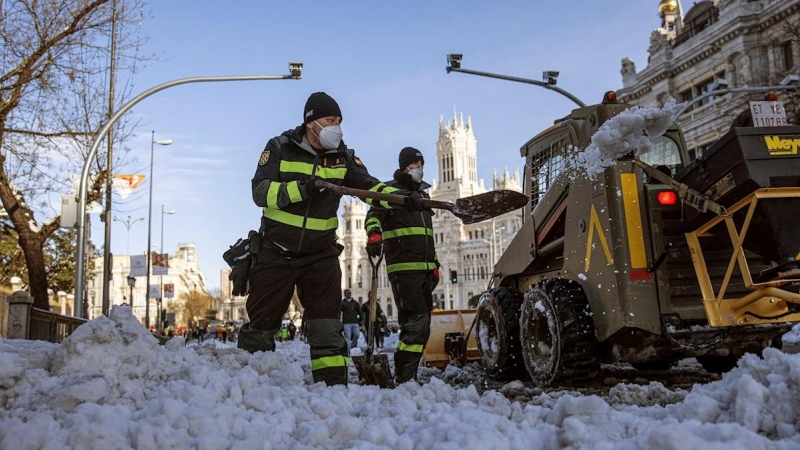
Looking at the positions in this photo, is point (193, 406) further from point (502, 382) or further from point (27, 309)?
point (27, 309)

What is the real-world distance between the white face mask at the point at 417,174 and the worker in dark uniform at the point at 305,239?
5.77 ft

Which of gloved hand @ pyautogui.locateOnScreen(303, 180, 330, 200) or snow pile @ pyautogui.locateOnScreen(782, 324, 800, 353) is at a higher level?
gloved hand @ pyautogui.locateOnScreen(303, 180, 330, 200)

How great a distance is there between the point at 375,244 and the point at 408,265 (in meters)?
0.43

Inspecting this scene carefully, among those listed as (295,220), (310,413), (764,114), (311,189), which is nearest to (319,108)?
(311,189)

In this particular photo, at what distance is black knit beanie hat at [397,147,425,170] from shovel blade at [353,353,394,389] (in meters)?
2.37

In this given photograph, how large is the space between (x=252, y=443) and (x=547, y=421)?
1.34 m

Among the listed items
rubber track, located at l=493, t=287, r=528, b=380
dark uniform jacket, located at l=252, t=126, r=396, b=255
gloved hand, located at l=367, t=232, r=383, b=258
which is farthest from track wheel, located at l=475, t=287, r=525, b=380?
dark uniform jacket, located at l=252, t=126, r=396, b=255

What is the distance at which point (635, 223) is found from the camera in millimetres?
5402

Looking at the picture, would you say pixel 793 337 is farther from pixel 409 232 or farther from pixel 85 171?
Answer: pixel 85 171

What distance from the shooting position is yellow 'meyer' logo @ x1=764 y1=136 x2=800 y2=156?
4668 mm

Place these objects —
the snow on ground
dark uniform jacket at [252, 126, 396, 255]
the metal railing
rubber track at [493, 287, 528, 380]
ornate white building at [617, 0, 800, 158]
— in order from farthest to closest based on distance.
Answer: ornate white building at [617, 0, 800, 158] < the metal railing < rubber track at [493, 287, 528, 380] < dark uniform jacket at [252, 126, 396, 255] < the snow on ground

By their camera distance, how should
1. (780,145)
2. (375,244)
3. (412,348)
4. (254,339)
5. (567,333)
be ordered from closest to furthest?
(780,145) → (254,339) → (567,333) → (412,348) → (375,244)

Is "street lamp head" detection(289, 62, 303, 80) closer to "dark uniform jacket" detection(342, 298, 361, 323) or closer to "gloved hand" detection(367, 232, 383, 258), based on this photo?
"dark uniform jacket" detection(342, 298, 361, 323)

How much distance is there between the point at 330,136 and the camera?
17.3 feet
